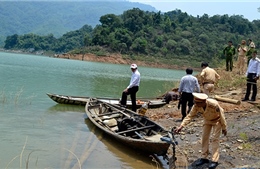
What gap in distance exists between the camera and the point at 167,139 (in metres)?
6.71

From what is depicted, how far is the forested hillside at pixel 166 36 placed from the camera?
81.8m

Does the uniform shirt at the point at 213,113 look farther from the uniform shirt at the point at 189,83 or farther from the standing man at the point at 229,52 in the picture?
the standing man at the point at 229,52

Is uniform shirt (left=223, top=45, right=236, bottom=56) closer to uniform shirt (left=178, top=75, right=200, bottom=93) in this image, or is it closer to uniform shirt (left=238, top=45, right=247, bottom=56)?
uniform shirt (left=238, top=45, right=247, bottom=56)

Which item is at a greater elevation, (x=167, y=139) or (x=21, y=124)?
(x=167, y=139)

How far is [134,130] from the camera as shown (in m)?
8.44

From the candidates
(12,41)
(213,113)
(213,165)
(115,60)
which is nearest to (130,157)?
(213,165)

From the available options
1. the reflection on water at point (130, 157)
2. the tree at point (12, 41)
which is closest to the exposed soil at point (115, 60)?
the tree at point (12, 41)

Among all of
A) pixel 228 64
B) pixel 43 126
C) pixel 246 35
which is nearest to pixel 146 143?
pixel 43 126

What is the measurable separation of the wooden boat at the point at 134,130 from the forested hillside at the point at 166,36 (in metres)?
66.5

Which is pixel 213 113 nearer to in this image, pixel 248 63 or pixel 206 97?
pixel 206 97

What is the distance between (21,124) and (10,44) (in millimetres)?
127220

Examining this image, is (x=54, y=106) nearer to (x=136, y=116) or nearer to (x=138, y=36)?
(x=136, y=116)

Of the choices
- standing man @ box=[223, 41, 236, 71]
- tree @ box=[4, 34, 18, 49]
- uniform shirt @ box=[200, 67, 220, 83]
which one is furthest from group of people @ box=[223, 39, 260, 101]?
tree @ box=[4, 34, 18, 49]

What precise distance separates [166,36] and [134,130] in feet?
270
